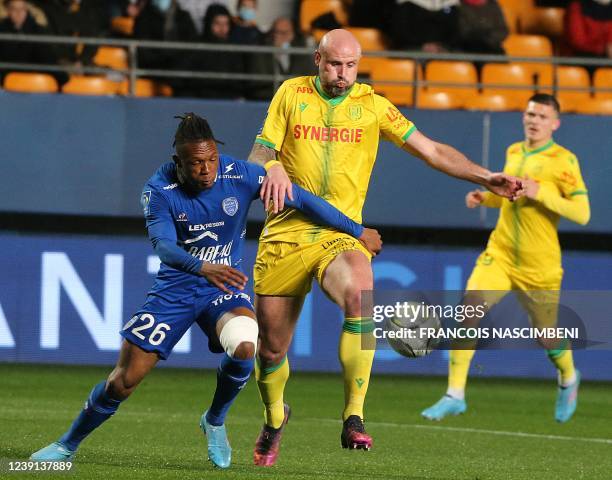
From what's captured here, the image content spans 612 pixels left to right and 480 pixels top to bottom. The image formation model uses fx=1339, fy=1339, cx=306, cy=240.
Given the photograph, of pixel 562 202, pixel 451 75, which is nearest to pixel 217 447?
pixel 562 202

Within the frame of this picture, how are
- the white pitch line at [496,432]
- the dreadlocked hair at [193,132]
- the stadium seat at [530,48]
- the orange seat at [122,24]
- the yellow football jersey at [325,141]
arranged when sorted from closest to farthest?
1. the dreadlocked hair at [193,132]
2. the yellow football jersey at [325,141]
3. the white pitch line at [496,432]
4. the orange seat at [122,24]
5. the stadium seat at [530,48]

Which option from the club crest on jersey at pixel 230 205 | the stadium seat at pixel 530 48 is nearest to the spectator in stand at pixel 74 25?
the stadium seat at pixel 530 48

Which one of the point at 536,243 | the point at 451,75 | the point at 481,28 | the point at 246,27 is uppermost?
the point at 481,28

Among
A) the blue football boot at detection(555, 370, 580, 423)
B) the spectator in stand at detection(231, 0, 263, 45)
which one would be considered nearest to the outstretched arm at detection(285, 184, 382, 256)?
the blue football boot at detection(555, 370, 580, 423)

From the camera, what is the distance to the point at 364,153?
7.89 meters

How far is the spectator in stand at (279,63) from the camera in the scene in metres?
15.0

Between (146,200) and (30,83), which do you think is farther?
(30,83)

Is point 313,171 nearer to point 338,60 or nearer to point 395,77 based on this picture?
point 338,60

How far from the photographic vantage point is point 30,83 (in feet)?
49.4

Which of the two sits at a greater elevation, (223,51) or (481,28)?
(481,28)

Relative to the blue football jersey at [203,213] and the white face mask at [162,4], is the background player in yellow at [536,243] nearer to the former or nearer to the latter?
the blue football jersey at [203,213]

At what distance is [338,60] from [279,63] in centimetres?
751

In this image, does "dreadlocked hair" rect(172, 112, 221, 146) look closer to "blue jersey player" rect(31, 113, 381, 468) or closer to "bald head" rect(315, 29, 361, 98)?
"blue jersey player" rect(31, 113, 381, 468)

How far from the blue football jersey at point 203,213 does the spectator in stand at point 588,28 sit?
9.96m
